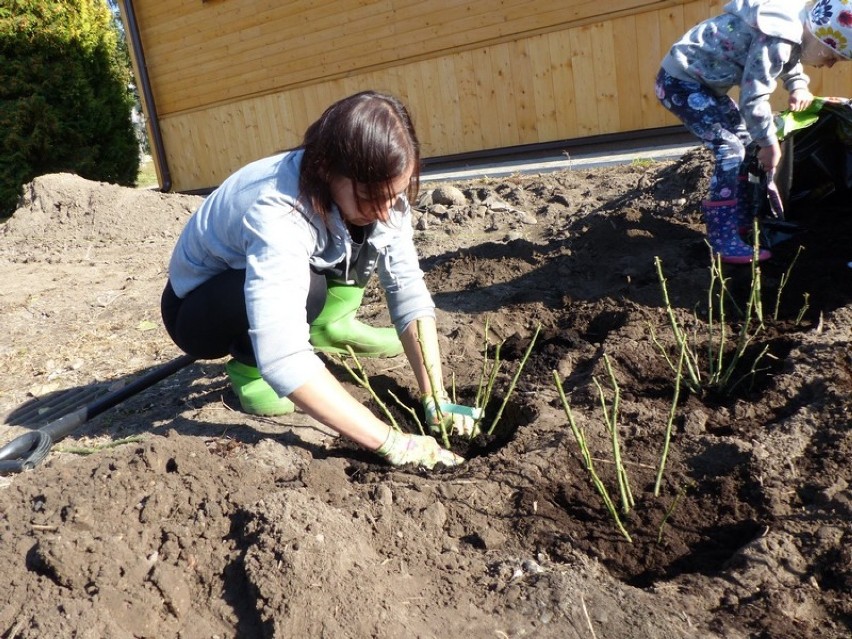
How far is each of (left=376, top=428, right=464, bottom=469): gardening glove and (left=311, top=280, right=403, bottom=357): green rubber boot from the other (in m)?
0.77

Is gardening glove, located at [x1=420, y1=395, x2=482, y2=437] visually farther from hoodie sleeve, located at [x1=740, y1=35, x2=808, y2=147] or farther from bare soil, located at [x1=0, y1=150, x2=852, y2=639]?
hoodie sleeve, located at [x1=740, y1=35, x2=808, y2=147]

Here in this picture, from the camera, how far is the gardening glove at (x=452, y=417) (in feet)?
7.68

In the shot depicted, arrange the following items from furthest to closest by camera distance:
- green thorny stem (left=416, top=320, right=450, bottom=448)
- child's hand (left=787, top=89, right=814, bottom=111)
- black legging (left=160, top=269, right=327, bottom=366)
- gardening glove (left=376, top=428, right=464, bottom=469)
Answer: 1. child's hand (left=787, top=89, right=814, bottom=111)
2. black legging (left=160, top=269, right=327, bottom=366)
3. green thorny stem (left=416, top=320, right=450, bottom=448)
4. gardening glove (left=376, top=428, right=464, bottom=469)

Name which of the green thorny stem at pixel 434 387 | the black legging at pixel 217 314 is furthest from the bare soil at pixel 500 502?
the black legging at pixel 217 314

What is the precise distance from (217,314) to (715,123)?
252 centimetres

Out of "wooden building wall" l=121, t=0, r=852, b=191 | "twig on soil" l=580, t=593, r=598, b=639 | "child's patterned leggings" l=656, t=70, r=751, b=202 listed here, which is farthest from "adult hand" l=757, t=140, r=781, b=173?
"wooden building wall" l=121, t=0, r=852, b=191

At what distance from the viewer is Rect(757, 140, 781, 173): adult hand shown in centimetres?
321

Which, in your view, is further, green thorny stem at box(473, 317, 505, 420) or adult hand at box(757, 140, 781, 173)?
adult hand at box(757, 140, 781, 173)

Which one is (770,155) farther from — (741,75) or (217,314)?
(217,314)

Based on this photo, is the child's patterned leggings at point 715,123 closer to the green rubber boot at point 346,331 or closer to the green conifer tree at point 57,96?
the green rubber boot at point 346,331

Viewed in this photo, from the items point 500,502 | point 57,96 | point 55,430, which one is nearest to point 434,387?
point 500,502

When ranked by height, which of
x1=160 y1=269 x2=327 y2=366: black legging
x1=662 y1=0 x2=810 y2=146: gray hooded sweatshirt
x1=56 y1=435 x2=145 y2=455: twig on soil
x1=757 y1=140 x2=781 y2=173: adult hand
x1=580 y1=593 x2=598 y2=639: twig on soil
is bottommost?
x1=56 y1=435 x2=145 y2=455: twig on soil

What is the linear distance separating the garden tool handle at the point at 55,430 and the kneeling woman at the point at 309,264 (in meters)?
0.47

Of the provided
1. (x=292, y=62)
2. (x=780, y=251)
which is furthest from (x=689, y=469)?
(x=292, y=62)
